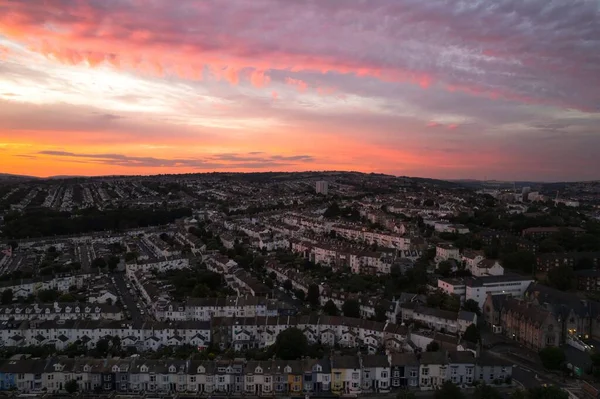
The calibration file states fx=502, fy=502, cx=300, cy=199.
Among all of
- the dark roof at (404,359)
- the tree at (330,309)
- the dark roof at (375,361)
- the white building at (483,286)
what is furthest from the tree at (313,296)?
the dark roof at (404,359)

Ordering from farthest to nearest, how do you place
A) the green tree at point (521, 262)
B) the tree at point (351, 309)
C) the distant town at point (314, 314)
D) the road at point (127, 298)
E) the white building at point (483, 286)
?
the green tree at point (521, 262) < the white building at point (483, 286) < the road at point (127, 298) < the tree at point (351, 309) < the distant town at point (314, 314)

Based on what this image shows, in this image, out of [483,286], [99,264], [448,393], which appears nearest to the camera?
[448,393]

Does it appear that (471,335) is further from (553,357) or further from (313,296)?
(313,296)

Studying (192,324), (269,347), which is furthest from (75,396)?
(269,347)

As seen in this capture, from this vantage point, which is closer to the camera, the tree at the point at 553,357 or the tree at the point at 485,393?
the tree at the point at 485,393

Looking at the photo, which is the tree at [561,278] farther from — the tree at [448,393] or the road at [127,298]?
the road at [127,298]

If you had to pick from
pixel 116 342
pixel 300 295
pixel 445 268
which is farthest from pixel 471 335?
pixel 116 342

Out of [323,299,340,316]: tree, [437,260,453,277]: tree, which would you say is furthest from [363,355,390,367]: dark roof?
[437,260,453,277]: tree
